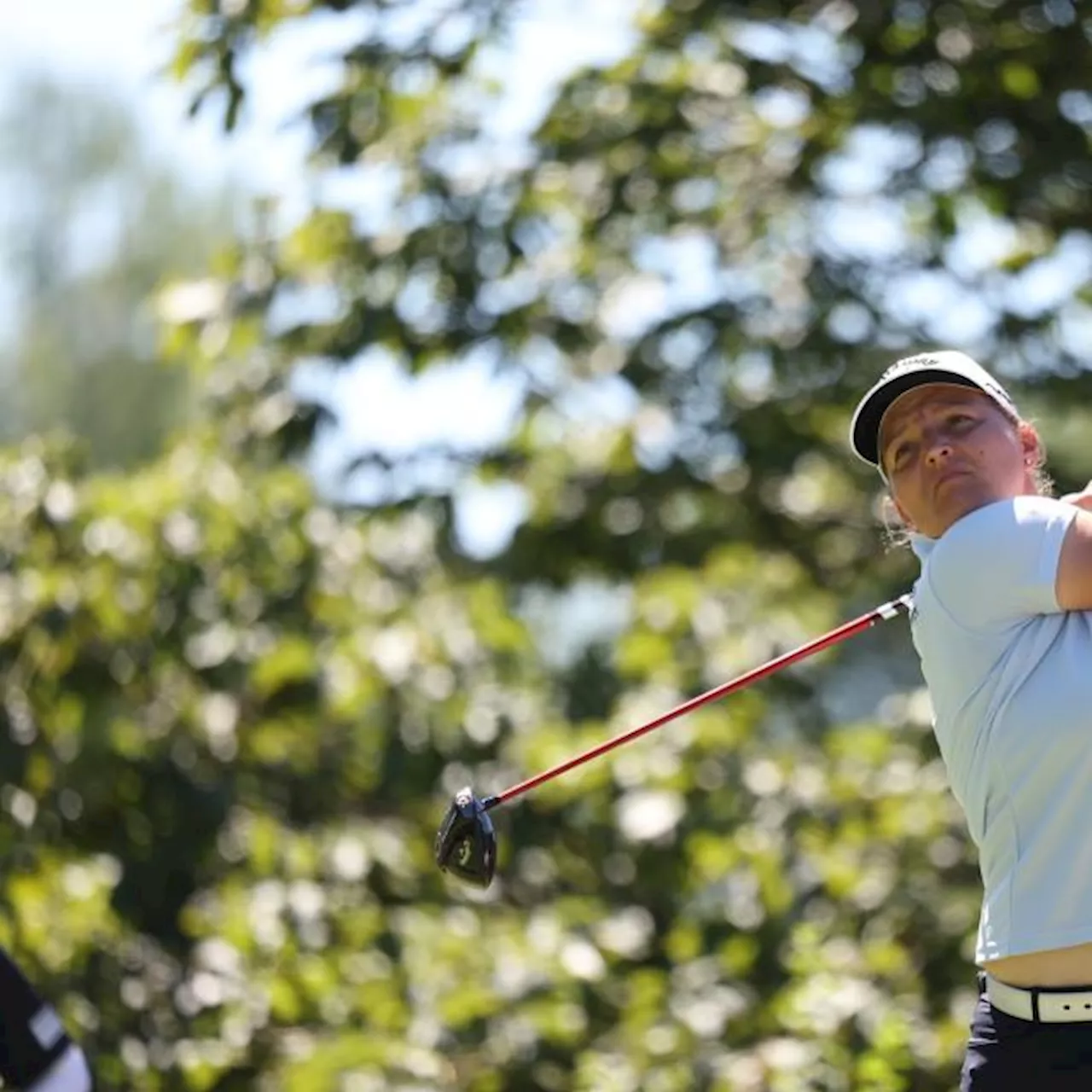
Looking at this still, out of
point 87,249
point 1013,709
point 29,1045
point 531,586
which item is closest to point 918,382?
point 1013,709

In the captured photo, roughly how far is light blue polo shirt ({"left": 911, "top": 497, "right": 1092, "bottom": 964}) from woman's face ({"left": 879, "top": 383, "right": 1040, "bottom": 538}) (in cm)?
7

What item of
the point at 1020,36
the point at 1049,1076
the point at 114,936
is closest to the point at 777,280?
the point at 1020,36

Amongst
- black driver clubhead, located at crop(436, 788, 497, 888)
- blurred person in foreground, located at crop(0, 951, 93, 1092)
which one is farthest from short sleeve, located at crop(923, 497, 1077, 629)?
blurred person in foreground, located at crop(0, 951, 93, 1092)

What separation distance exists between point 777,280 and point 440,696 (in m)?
1.46

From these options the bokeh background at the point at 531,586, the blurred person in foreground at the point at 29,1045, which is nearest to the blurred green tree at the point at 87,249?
the bokeh background at the point at 531,586

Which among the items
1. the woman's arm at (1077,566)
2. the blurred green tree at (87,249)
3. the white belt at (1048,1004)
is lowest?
the blurred green tree at (87,249)

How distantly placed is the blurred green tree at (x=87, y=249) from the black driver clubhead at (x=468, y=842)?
23.6 metres

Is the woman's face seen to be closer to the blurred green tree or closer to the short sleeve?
the short sleeve

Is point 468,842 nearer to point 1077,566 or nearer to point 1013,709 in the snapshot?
point 1013,709

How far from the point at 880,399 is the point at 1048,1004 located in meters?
0.70

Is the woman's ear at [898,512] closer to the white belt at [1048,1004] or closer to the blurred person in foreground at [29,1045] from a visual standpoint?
the white belt at [1048,1004]

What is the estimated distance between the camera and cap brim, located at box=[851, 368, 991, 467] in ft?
8.80

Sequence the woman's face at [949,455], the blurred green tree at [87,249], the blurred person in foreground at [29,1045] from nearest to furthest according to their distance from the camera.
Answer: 1. the woman's face at [949,455]
2. the blurred person in foreground at [29,1045]
3. the blurred green tree at [87,249]

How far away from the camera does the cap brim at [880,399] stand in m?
2.68
